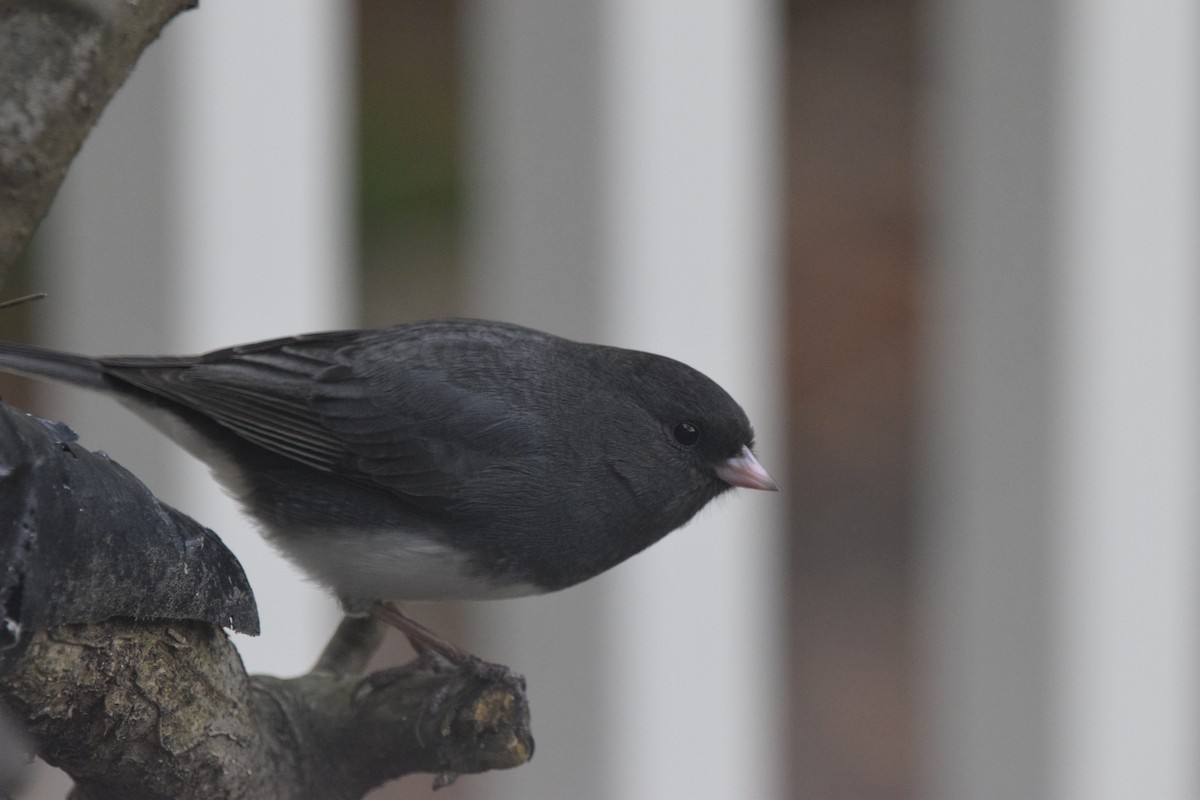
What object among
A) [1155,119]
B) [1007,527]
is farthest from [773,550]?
[1155,119]

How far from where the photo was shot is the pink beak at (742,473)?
5.43 feet

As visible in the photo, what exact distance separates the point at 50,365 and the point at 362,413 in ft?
1.07

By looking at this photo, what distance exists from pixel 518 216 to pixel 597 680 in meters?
0.92

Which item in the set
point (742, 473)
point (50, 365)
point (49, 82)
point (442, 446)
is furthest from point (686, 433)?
A: point (49, 82)

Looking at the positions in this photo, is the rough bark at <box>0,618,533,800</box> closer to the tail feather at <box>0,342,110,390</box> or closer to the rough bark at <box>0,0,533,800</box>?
the rough bark at <box>0,0,533,800</box>

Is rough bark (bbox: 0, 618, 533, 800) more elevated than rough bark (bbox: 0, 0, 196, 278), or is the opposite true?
rough bark (bbox: 0, 0, 196, 278)

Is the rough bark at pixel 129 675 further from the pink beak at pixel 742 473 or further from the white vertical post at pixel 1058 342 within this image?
the white vertical post at pixel 1058 342

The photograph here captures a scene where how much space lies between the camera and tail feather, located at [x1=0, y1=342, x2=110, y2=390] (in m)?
1.50

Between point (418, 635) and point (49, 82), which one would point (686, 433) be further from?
point (49, 82)

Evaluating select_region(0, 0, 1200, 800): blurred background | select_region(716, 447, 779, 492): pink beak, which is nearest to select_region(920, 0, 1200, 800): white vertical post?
select_region(0, 0, 1200, 800): blurred background

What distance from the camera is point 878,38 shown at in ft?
15.9

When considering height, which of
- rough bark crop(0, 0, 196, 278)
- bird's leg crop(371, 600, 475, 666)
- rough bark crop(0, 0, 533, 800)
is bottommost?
bird's leg crop(371, 600, 475, 666)

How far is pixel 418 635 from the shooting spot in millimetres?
1654

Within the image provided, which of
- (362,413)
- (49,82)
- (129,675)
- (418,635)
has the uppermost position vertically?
(49,82)
